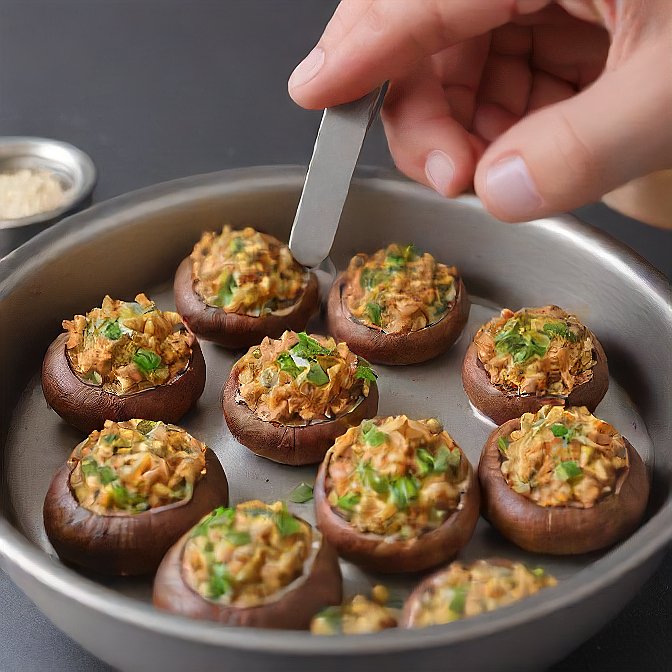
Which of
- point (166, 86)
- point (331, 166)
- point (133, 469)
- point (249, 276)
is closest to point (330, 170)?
point (331, 166)

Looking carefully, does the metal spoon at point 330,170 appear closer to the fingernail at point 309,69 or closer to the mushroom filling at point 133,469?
the fingernail at point 309,69

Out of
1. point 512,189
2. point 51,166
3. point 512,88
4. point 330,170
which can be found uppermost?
point 512,189

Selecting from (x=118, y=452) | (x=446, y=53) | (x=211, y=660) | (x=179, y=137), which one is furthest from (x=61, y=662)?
(x=179, y=137)

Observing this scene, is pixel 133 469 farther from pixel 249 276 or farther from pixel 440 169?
pixel 440 169

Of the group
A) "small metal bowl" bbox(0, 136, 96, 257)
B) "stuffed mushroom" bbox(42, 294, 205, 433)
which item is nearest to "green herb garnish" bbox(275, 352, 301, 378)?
"stuffed mushroom" bbox(42, 294, 205, 433)

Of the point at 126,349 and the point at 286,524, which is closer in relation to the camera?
the point at 286,524

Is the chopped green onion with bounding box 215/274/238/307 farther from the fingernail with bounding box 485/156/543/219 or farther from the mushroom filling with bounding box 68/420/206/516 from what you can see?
the fingernail with bounding box 485/156/543/219

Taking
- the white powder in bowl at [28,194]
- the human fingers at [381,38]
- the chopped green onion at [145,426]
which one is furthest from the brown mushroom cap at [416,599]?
the white powder in bowl at [28,194]
